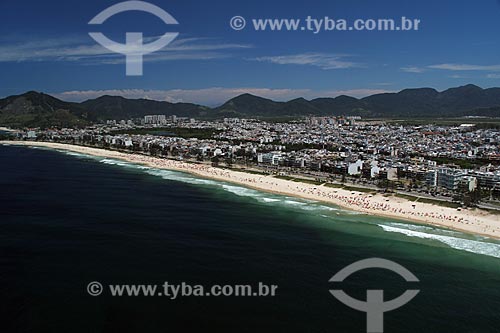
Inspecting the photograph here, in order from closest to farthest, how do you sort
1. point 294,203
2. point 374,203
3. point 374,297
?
point 374,297
point 374,203
point 294,203

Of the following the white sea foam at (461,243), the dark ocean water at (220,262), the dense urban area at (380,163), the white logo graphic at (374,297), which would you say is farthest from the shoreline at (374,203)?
the white logo graphic at (374,297)

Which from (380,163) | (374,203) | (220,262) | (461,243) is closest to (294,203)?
(374,203)

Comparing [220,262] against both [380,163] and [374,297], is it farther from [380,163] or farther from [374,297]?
[380,163]

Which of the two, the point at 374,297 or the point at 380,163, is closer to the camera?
the point at 374,297

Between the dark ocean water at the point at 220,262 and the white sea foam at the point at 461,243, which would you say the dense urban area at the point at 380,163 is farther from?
the dark ocean water at the point at 220,262

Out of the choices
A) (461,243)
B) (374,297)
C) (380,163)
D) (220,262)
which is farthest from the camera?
(380,163)

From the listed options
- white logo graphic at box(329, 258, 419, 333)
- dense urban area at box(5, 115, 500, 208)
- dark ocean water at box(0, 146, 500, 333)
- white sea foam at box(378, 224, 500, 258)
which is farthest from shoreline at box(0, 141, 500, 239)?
white logo graphic at box(329, 258, 419, 333)

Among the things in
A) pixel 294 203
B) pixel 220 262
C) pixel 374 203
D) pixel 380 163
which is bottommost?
pixel 220 262
